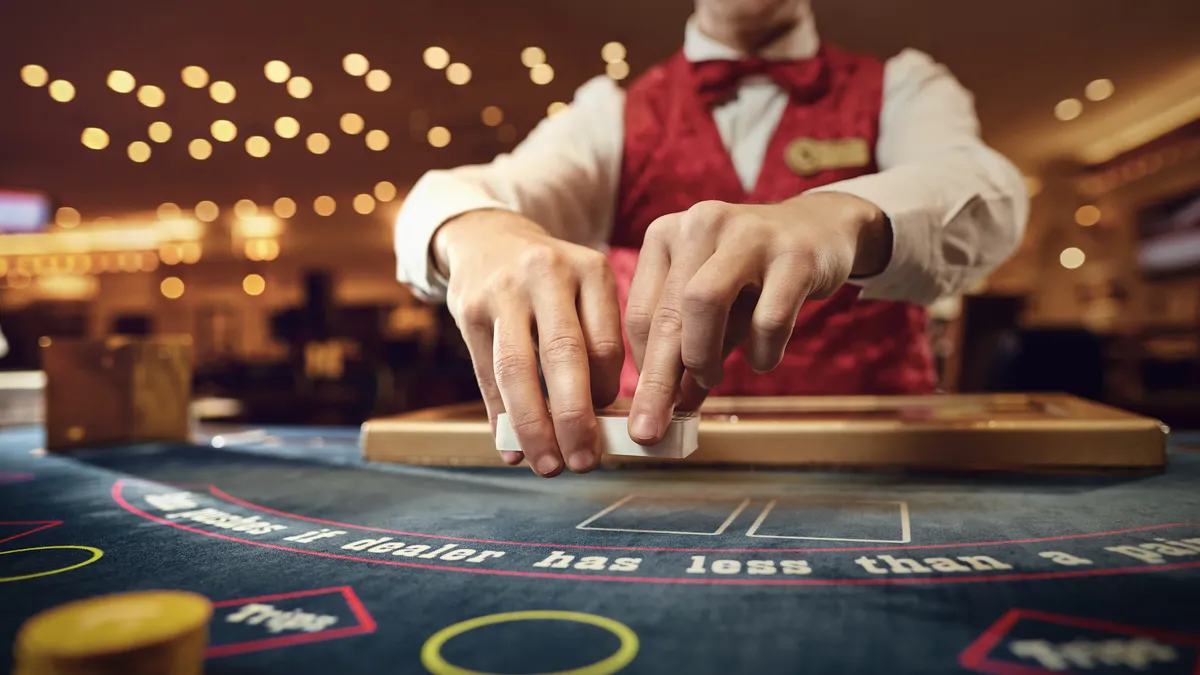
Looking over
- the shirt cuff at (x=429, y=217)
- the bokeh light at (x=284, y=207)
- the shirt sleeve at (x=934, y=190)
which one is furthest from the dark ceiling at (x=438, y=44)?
the shirt cuff at (x=429, y=217)

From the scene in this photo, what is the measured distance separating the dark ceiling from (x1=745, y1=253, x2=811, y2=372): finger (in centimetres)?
444

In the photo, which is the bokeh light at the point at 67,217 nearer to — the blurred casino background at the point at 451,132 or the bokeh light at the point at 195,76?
the blurred casino background at the point at 451,132

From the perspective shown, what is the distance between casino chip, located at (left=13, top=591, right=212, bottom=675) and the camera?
12.3 inches

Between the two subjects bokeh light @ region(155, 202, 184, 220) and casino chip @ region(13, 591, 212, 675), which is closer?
casino chip @ region(13, 591, 212, 675)

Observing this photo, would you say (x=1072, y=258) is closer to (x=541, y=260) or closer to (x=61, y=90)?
(x=541, y=260)

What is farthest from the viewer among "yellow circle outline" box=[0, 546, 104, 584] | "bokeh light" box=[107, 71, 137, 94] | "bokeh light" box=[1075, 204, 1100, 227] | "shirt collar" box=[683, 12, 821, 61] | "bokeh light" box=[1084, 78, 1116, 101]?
"bokeh light" box=[1075, 204, 1100, 227]

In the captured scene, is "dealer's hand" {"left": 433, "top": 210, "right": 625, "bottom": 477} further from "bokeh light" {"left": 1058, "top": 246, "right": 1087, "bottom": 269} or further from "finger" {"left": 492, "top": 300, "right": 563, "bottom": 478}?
"bokeh light" {"left": 1058, "top": 246, "right": 1087, "bottom": 269}

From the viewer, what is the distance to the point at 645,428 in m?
0.62

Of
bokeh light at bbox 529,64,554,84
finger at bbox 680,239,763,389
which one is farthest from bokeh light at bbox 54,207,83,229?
finger at bbox 680,239,763,389

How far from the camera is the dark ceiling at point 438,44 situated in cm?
463

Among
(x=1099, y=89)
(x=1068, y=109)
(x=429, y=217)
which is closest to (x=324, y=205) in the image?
(x=1068, y=109)

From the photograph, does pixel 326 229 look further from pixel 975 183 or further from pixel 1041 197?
pixel 975 183

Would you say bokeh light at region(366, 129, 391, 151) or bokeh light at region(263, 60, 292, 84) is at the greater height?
bokeh light at region(366, 129, 391, 151)

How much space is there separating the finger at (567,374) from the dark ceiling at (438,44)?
14.4 ft
